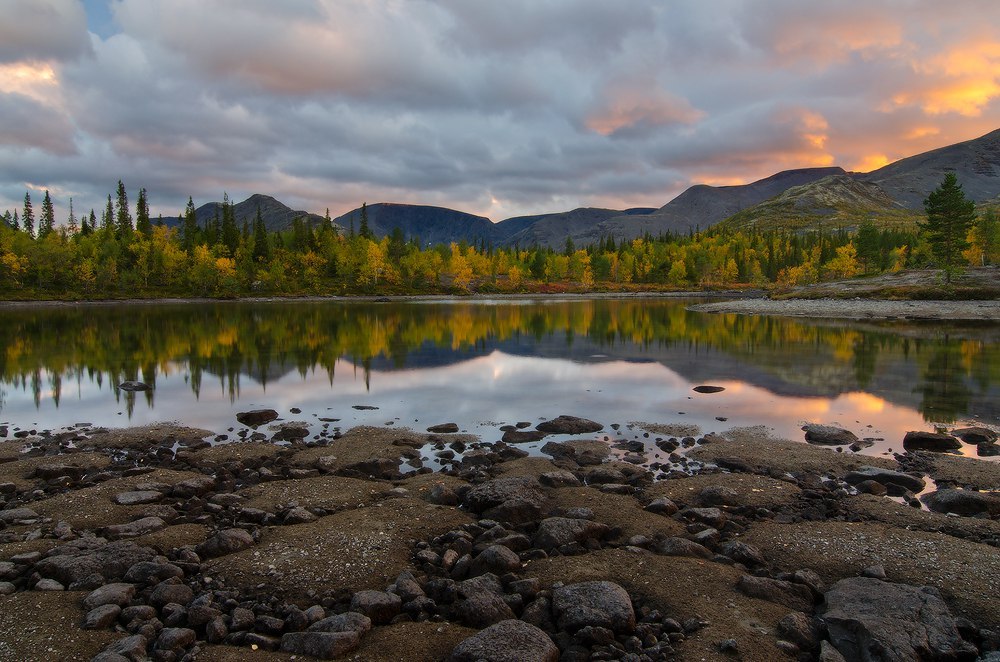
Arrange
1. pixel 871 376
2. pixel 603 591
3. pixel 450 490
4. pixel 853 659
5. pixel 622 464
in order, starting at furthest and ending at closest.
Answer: pixel 871 376 < pixel 622 464 < pixel 450 490 < pixel 603 591 < pixel 853 659

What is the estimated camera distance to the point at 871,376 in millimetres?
35875

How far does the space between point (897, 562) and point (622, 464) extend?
8.49 metres

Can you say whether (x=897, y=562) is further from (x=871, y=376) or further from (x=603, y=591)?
(x=871, y=376)

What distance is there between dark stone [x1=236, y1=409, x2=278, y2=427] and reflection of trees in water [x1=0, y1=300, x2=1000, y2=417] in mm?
6484

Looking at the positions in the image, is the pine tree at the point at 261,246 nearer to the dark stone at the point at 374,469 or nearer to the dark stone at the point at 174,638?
the dark stone at the point at 374,469

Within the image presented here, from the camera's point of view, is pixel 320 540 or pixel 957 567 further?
pixel 320 540

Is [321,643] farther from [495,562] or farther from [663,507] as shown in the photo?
[663,507]

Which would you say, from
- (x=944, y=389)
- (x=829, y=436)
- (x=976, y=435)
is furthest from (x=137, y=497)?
(x=944, y=389)

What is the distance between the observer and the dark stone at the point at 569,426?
2400cm

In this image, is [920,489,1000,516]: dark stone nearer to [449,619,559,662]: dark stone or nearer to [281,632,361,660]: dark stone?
[449,619,559,662]: dark stone

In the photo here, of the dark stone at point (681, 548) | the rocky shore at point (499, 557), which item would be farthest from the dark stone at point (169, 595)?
the dark stone at point (681, 548)

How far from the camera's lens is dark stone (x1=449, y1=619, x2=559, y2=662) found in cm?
852

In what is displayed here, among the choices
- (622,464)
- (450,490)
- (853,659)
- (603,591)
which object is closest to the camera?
(853,659)

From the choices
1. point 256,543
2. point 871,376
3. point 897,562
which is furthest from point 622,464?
point 871,376
